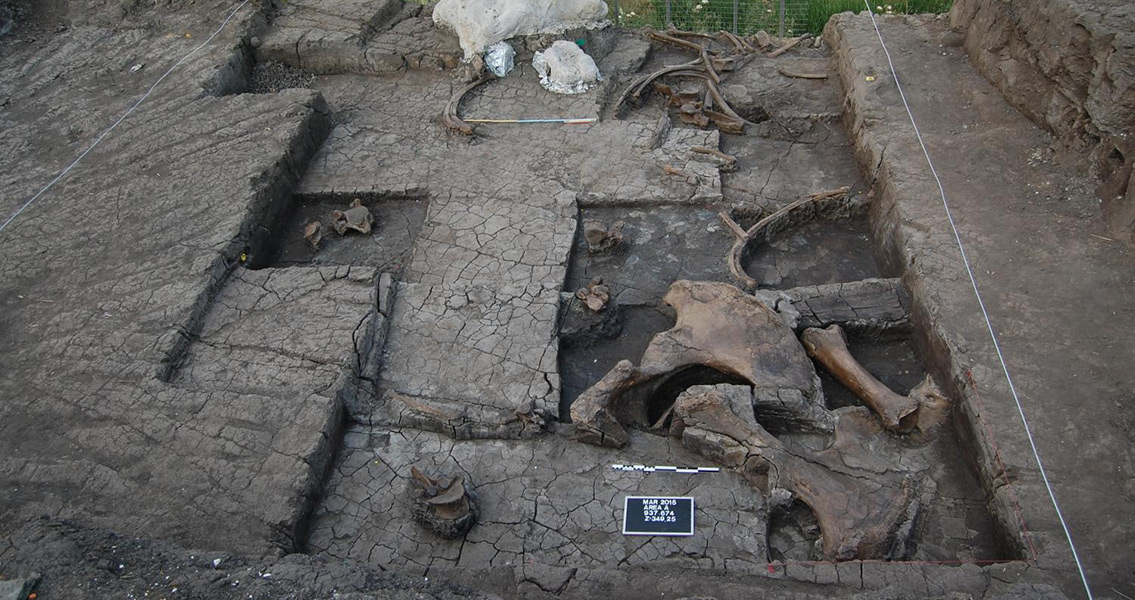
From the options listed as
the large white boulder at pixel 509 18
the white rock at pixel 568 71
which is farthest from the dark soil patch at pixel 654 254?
the large white boulder at pixel 509 18

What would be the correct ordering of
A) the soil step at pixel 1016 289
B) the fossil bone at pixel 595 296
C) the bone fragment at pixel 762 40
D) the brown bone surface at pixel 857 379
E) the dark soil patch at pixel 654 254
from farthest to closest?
the bone fragment at pixel 762 40 < the dark soil patch at pixel 654 254 < the fossil bone at pixel 595 296 < the brown bone surface at pixel 857 379 < the soil step at pixel 1016 289

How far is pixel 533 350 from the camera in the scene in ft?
14.8

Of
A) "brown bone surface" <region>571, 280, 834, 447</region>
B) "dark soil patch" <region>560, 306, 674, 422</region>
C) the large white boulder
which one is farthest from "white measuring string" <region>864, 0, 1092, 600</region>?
the large white boulder

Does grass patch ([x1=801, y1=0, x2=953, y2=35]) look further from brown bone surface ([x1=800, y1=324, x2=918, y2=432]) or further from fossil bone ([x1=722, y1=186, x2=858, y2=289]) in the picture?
brown bone surface ([x1=800, y1=324, x2=918, y2=432])

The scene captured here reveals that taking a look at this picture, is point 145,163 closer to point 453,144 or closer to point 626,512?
point 453,144

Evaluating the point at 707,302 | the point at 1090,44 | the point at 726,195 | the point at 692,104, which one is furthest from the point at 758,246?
the point at 1090,44

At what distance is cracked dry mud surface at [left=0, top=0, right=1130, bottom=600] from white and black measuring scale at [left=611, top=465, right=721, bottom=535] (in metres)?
0.06

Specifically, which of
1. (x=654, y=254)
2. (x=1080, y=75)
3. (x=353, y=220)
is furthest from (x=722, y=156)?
(x=353, y=220)

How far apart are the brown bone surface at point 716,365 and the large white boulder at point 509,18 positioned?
3634 mm

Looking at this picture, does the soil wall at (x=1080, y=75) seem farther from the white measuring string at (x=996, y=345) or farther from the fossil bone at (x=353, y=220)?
the fossil bone at (x=353, y=220)

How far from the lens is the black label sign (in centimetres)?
369

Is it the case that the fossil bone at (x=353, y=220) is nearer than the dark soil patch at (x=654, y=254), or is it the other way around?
the dark soil patch at (x=654, y=254)

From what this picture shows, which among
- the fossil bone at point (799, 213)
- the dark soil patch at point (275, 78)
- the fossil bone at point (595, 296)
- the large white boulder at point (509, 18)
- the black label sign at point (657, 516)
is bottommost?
the black label sign at point (657, 516)

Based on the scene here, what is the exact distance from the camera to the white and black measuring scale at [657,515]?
3.69m
